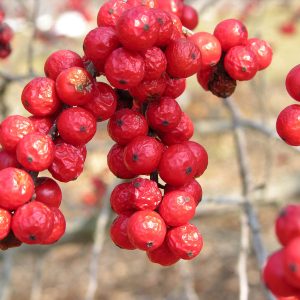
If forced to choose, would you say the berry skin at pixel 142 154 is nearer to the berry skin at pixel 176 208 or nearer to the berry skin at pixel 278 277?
the berry skin at pixel 176 208

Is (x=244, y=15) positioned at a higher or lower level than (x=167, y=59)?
higher

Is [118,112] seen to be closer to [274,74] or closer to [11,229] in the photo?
[11,229]

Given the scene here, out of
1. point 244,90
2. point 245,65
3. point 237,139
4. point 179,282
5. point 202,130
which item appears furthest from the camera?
point 244,90

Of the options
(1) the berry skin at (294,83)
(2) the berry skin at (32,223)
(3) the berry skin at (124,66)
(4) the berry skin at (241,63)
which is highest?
(4) the berry skin at (241,63)

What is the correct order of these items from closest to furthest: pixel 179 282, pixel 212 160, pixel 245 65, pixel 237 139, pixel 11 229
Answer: pixel 11 229
pixel 245 65
pixel 237 139
pixel 179 282
pixel 212 160

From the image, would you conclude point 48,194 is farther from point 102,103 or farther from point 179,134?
point 179,134

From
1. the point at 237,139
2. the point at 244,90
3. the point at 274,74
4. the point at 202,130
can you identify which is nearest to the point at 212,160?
the point at 244,90

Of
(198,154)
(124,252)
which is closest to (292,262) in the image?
(198,154)

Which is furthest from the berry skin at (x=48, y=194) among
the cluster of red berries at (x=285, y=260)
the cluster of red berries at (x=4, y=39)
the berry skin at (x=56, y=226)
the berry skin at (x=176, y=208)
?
the cluster of red berries at (x=4, y=39)
